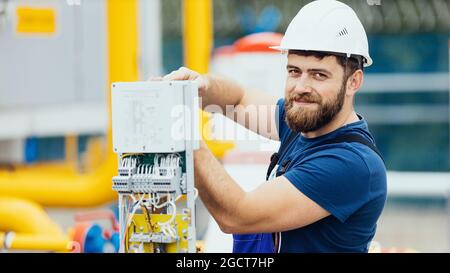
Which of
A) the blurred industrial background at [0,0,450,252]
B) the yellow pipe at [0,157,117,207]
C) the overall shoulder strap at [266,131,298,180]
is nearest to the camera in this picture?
the overall shoulder strap at [266,131,298,180]

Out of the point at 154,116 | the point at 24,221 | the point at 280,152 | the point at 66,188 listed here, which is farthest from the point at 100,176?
the point at 154,116

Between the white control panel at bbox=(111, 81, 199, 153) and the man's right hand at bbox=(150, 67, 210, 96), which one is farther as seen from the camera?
the man's right hand at bbox=(150, 67, 210, 96)

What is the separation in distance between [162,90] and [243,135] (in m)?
2.99

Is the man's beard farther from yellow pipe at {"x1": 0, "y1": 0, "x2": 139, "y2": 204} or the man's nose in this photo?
yellow pipe at {"x1": 0, "y1": 0, "x2": 139, "y2": 204}

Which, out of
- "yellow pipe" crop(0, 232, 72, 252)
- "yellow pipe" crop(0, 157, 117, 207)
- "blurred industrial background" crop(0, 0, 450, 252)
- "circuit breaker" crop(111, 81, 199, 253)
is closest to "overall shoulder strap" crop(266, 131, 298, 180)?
"circuit breaker" crop(111, 81, 199, 253)

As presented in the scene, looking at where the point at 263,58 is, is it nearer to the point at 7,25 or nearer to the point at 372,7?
the point at 7,25

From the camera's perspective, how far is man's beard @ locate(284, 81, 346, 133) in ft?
10.2

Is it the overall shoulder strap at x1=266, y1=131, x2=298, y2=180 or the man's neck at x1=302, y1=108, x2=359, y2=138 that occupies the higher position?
the man's neck at x1=302, y1=108, x2=359, y2=138

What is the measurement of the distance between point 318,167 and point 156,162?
2.03ft

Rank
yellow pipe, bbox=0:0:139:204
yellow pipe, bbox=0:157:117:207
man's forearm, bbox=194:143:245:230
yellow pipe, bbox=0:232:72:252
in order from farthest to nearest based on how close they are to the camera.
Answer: yellow pipe, bbox=0:157:117:207 < yellow pipe, bbox=0:0:139:204 < yellow pipe, bbox=0:232:72:252 < man's forearm, bbox=194:143:245:230

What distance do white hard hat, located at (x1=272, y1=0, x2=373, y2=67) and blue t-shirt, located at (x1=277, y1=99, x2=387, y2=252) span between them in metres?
0.33

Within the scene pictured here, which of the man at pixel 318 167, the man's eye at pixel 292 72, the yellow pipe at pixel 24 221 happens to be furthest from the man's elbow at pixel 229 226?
the yellow pipe at pixel 24 221
